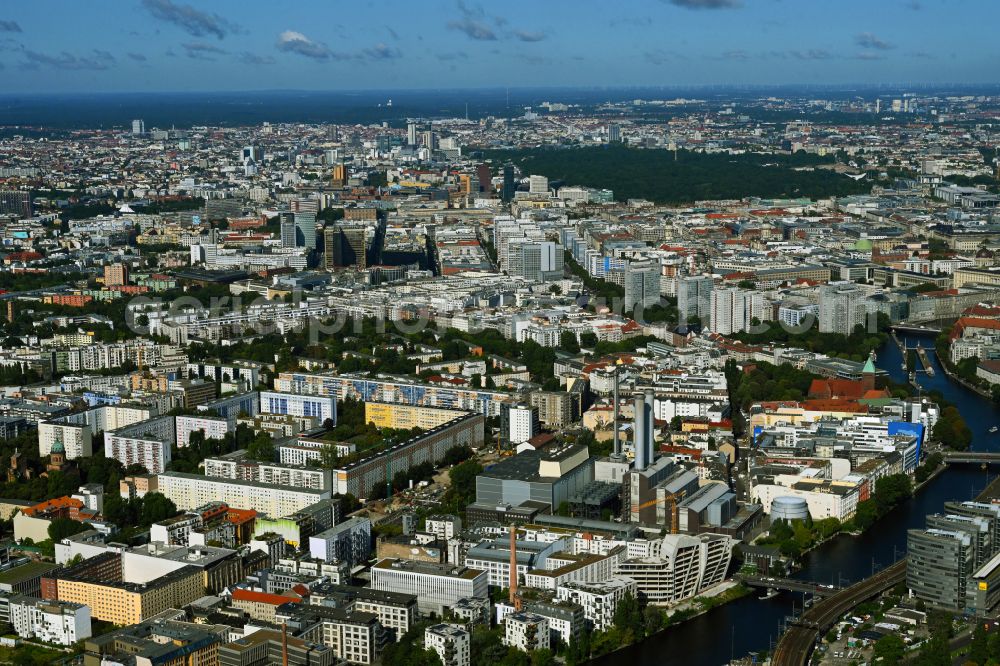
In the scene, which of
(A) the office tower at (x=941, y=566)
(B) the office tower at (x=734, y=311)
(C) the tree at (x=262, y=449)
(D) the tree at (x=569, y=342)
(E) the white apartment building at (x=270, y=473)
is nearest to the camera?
(A) the office tower at (x=941, y=566)

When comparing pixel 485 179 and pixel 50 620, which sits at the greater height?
pixel 485 179

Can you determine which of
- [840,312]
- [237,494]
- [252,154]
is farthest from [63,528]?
[252,154]

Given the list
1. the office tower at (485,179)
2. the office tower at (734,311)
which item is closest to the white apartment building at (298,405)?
the office tower at (734,311)

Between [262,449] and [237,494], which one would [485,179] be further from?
[237,494]

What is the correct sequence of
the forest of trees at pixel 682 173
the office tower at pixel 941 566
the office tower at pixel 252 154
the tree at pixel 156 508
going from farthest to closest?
the office tower at pixel 252 154
the forest of trees at pixel 682 173
the tree at pixel 156 508
the office tower at pixel 941 566

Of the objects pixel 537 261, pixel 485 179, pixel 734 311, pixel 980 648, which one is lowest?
pixel 980 648

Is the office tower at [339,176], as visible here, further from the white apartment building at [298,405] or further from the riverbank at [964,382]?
the white apartment building at [298,405]

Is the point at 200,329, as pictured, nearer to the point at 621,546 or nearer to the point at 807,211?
the point at 621,546
